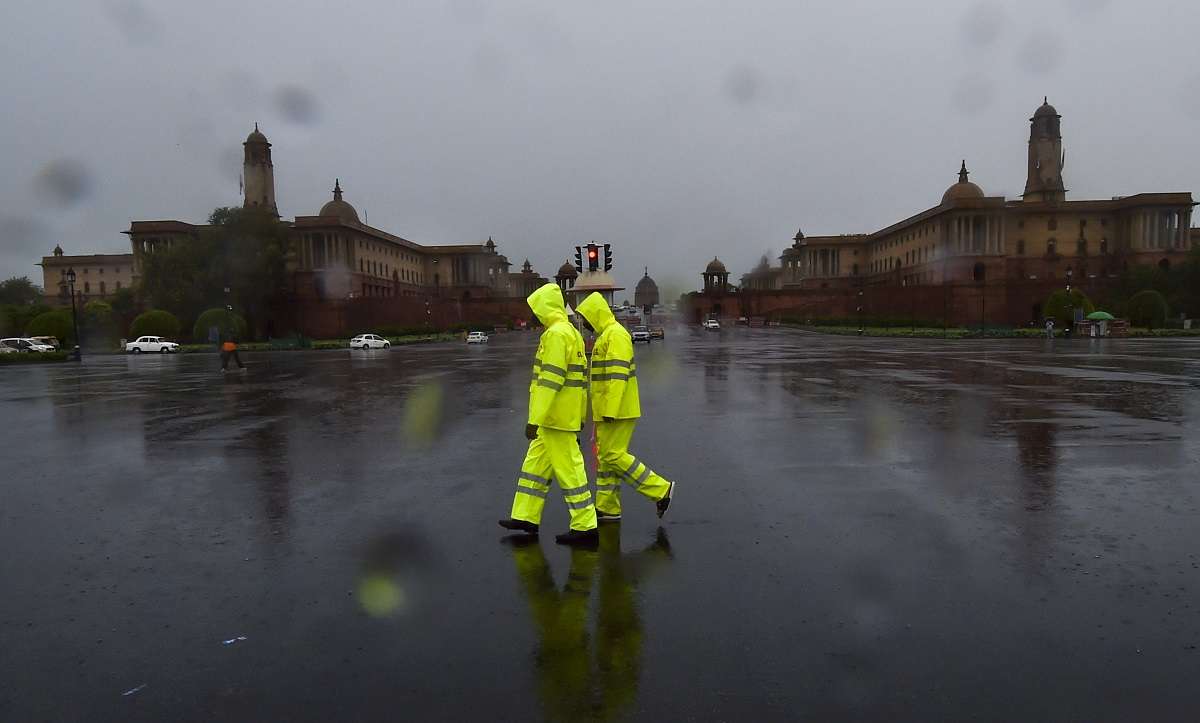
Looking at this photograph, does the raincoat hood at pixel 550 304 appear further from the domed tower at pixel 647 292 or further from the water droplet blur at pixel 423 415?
the domed tower at pixel 647 292

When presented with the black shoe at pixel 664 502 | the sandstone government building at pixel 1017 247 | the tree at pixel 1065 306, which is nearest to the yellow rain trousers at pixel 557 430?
the black shoe at pixel 664 502

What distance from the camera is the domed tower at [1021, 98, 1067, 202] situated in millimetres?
84062

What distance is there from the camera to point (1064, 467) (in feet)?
25.2

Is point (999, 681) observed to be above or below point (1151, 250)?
below

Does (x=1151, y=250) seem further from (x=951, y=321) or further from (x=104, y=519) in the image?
(x=104, y=519)

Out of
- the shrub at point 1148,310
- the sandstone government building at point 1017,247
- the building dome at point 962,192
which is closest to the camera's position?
the shrub at point 1148,310

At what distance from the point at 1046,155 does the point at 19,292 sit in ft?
405

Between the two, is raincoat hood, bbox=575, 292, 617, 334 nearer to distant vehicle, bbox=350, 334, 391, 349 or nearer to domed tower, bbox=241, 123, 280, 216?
distant vehicle, bbox=350, 334, 391, 349

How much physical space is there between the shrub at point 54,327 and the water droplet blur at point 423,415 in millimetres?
48769

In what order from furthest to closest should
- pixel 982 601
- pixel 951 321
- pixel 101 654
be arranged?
pixel 951 321
pixel 982 601
pixel 101 654

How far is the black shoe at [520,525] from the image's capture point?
558cm

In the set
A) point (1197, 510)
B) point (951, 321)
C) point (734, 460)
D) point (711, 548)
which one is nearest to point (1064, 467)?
point (1197, 510)

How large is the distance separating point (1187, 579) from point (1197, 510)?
1.97m

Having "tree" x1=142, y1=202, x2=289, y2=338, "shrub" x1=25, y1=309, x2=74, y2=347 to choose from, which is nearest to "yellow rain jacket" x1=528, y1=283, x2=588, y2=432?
"tree" x1=142, y1=202, x2=289, y2=338
